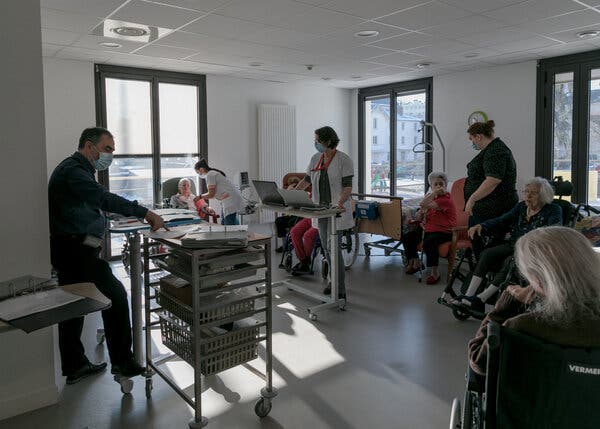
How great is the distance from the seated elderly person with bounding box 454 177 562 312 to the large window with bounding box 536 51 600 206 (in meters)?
3.11

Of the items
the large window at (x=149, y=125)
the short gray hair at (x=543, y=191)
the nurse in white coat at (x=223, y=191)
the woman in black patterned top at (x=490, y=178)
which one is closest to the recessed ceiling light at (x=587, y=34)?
the woman in black patterned top at (x=490, y=178)

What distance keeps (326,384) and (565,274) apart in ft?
6.02

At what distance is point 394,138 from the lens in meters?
8.95

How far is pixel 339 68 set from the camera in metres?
7.27

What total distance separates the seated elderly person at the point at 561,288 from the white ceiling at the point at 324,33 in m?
3.08

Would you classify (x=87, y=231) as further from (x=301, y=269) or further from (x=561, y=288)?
(x=301, y=269)

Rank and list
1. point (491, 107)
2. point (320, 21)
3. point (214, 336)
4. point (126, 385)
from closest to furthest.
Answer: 1. point (214, 336)
2. point (126, 385)
3. point (320, 21)
4. point (491, 107)

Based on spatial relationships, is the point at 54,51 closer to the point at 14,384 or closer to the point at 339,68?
the point at 339,68

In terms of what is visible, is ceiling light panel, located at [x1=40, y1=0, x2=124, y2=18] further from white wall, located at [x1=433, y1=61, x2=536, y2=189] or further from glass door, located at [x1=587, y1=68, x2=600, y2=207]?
glass door, located at [x1=587, y1=68, x2=600, y2=207]

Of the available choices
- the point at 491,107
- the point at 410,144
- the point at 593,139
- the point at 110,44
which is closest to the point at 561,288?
the point at 110,44

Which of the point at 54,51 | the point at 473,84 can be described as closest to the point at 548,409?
the point at 54,51

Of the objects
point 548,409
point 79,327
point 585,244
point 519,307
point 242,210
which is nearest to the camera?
point 548,409

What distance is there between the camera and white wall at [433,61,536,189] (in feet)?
22.6

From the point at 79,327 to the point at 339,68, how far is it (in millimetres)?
5373
